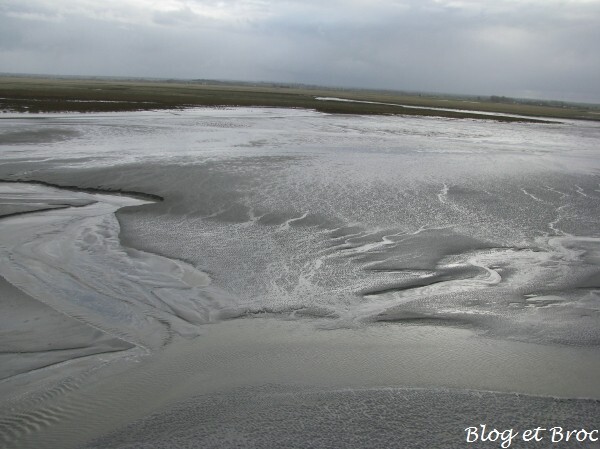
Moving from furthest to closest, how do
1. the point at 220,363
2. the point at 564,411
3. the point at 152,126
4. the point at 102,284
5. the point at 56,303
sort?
the point at 152,126 → the point at 102,284 → the point at 56,303 → the point at 220,363 → the point at 564,411

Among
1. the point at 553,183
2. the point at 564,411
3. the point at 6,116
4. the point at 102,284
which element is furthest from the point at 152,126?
the point at 564,411

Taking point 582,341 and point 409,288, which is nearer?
point 582,341

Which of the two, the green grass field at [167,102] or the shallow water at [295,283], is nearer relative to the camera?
the shallow water at [295,283]

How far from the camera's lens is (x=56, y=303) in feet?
23.6

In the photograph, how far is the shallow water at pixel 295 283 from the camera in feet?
18.1

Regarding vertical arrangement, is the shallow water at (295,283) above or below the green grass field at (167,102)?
below

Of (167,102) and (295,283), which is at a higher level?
(167,102)

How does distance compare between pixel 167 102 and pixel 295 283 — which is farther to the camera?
pixel 167 102

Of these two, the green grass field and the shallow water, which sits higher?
the green grass field

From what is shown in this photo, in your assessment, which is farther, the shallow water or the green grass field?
the green grass field

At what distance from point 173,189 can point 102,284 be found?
6.97m

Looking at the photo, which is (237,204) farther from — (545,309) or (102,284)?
(545,309)

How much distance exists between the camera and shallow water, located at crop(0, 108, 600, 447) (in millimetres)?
5527

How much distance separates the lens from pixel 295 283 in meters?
8.29
